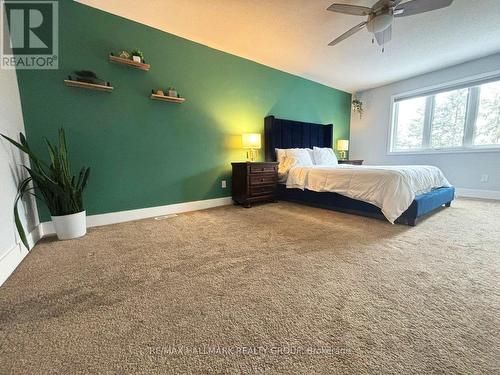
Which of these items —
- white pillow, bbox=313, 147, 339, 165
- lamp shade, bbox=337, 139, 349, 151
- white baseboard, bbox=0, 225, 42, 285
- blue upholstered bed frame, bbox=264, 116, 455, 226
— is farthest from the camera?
lamp shade, bbox=337, 139, 349, 151

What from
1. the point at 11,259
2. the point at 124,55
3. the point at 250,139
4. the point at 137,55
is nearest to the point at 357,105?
the point at 250,139

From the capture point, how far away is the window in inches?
141

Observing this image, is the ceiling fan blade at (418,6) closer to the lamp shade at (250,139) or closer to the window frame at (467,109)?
the lamp shade at (250,139)

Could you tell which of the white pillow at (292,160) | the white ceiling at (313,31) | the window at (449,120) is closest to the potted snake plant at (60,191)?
the white ceiling at (313,31)

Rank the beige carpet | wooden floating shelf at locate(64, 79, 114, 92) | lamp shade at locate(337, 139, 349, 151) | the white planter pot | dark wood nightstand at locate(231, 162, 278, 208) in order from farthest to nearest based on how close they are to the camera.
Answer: lamp shade at locate(337, 139, 349, 151) → dark wood nightstand at locate(231, 162, 278, 208) → wooden floating shelf at locate(64, 79, 114, 92) → the white planter pot → the beige carpet

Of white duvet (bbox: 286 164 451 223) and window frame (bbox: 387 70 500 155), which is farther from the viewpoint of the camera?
window frame (bbox: 387 70 500 155)

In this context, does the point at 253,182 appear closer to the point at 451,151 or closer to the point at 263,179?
the point at 263,179

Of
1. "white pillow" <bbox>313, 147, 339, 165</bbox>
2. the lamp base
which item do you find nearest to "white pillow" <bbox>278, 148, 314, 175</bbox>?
"white pillow" <bbox>313, 147, 339, 165</bbox>

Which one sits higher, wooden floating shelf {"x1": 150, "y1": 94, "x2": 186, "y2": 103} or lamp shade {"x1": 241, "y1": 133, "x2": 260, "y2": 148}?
wooden floating shelf {"x1": 150, "y1": 94, "x2": 186, "y2": 103}

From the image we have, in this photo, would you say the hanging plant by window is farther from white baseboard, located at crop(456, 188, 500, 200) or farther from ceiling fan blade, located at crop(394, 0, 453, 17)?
ceiling fan blade, located at crop(394, 0, 453, 17)

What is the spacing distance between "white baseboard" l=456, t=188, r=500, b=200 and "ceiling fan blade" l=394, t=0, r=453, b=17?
3.46 metres

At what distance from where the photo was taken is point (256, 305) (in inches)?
41.7

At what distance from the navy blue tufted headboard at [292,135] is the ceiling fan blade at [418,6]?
209cm

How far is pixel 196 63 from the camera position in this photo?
298 cm
